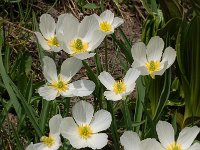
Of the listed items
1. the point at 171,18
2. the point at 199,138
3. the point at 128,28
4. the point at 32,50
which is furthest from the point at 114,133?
the point at 128,28

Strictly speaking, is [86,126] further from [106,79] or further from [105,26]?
[105,26]

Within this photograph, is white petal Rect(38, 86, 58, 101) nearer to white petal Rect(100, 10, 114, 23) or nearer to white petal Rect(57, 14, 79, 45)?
white petal Rect(57, 14, 79, 45)

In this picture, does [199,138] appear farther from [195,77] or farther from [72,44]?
[72,44]

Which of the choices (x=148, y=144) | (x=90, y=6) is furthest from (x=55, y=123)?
(x=90, y=6)

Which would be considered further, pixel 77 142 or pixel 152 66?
pixel 152 66

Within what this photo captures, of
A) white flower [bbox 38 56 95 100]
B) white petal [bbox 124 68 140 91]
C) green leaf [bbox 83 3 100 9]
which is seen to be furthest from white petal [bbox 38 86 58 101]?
green leaf [bbox 83 3 100 9]

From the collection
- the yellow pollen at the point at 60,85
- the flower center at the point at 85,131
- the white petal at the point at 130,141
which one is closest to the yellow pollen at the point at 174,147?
the white petal at the point at 130,141
